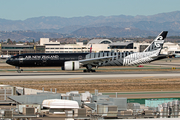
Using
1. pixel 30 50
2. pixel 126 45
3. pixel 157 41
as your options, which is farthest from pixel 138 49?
pixel 157 41

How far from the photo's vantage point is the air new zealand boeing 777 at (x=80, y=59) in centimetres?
5912

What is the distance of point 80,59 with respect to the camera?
60.0 meters

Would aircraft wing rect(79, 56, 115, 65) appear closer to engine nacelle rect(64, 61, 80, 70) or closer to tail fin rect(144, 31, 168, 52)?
engine nacelle rect(64, 61, 80, 70)

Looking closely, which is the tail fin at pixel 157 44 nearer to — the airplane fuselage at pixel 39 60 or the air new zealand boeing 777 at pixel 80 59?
the air new zealand boeing 777 at pixel 80 59

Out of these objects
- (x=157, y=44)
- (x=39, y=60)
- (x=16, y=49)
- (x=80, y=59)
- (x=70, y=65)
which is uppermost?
(x=16, y=49)

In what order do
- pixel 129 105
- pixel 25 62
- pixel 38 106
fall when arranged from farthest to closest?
pixel 25 62 < pixel 129 105 < pixel 38 106

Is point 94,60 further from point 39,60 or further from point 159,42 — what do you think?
point 159,42

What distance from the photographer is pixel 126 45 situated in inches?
7416

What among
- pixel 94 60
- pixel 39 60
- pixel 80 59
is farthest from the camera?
pixel 80 59

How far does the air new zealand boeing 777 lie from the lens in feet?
194

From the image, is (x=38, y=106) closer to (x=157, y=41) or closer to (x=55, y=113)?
(x=55, y=113)

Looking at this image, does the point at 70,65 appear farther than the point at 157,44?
No

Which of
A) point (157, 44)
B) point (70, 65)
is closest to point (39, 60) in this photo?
point (70, 65)

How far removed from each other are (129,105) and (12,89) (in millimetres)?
10567
